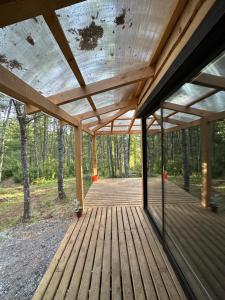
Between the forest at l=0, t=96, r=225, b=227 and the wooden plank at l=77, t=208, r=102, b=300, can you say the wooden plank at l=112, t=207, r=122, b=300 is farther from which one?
the forest at l=0, t=96, r=225, b=227

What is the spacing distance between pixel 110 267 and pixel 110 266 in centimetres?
2

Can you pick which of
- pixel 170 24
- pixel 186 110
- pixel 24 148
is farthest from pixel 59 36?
pixel 24 148

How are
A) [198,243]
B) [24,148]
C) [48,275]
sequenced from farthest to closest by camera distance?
[24,148] → [48,275] → [198,243]

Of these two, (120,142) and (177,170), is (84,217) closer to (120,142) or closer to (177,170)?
(177,170)

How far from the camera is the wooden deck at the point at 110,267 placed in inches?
88.4

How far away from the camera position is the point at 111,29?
1.89 meters

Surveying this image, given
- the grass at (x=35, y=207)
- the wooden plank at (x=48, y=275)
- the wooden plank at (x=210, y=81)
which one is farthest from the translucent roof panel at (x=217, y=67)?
the grass at (x=35, y=207)

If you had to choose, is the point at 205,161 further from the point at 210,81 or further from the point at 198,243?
the point at 198,243

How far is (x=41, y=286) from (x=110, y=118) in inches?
212

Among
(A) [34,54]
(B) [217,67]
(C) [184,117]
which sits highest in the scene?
(A) [34,54]

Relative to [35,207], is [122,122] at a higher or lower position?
higher

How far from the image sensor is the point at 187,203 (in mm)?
2201

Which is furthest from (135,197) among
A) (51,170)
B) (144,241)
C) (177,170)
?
(51,170)

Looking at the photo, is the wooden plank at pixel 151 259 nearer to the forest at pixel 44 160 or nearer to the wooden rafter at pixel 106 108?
the wooden rafter at pixel 106 108
